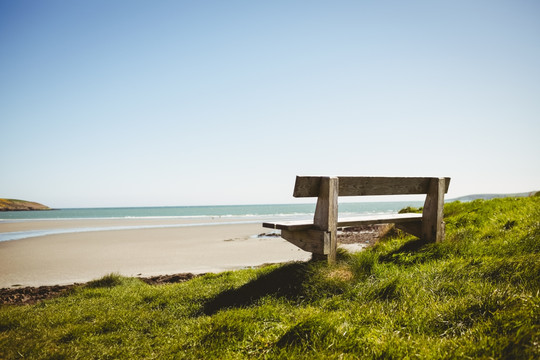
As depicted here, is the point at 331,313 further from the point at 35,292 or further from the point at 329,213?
the point at 35,292

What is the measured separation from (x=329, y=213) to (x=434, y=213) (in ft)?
8.62

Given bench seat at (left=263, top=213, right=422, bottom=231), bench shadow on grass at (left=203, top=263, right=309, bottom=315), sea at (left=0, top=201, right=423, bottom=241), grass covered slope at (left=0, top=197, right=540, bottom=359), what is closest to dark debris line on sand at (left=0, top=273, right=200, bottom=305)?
grass covered slope at (left=0, top=197, right=540, bottom=359)

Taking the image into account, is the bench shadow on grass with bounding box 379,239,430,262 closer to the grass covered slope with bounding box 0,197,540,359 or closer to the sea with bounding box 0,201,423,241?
the grass covered slope with bounding box 0,197,540,359

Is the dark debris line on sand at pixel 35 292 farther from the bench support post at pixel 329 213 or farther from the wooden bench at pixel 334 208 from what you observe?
the bench support post at pixel 329 213

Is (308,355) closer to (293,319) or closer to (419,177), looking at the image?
(293,319)

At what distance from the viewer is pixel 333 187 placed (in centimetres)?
486

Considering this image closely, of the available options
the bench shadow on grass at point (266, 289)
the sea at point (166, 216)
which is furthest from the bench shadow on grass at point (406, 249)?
the sea at point (166, 216)

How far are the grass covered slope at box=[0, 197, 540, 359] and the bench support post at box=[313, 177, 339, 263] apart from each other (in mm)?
307

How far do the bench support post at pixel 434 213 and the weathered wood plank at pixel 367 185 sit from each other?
0.43 ft

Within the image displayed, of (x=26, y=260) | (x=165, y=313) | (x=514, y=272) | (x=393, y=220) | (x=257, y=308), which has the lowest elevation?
(x=26, y=260)

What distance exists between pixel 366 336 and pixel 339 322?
32 cm

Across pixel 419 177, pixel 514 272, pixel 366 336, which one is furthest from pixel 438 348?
pixel 419 177

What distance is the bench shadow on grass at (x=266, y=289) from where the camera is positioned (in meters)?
4.30

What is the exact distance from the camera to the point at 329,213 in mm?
4805
